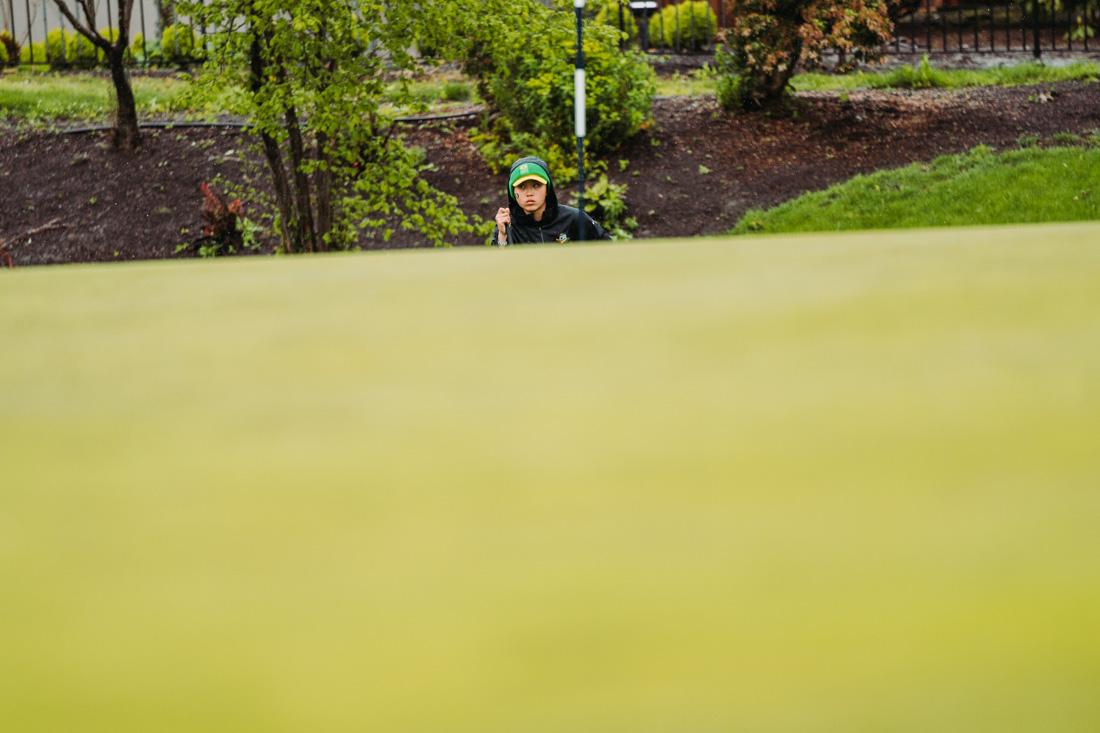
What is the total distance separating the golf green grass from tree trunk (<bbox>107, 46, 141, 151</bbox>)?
919 cm

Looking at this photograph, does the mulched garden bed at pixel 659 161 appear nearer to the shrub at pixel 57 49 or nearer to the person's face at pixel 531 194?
the shrub at pixel 57 49

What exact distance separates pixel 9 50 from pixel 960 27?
8.16 m

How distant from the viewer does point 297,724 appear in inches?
8.4

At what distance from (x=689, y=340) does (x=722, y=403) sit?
36mm

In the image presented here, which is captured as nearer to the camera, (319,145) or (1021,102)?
(319,145)

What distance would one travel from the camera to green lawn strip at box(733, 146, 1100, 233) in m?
7.19

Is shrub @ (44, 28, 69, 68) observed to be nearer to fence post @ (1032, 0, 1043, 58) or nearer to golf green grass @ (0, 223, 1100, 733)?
fence post @ (1032, 0, 1043, 58)

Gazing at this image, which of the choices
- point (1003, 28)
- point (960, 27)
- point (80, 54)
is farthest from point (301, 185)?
point (1003, 28)

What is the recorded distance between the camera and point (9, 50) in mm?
10000

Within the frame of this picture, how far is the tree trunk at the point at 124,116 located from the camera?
8828mm

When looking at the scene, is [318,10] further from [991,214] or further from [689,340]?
[689,340]

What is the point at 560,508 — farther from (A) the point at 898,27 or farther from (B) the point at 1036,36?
(A) the point at 898,27

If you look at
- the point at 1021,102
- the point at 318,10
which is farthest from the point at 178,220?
the point at 1021,102

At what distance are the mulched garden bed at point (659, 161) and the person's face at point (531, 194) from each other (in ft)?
12.8
